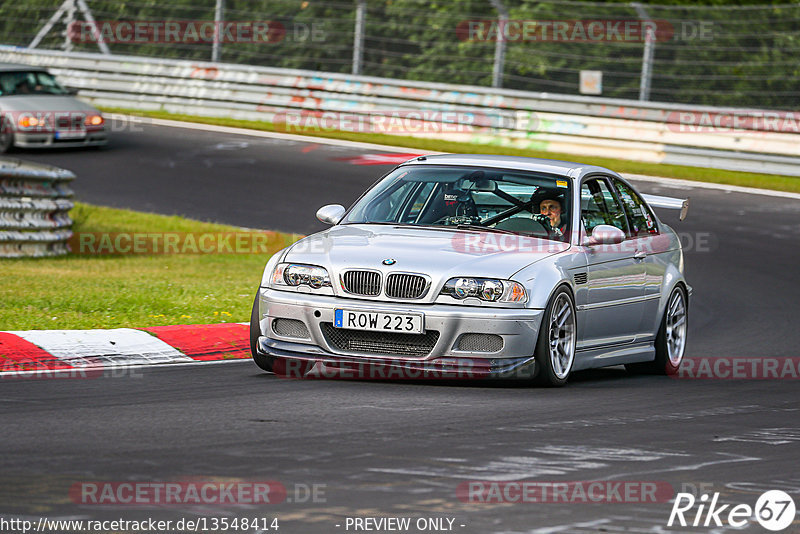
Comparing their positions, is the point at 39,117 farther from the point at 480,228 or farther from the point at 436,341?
the point at 436,341

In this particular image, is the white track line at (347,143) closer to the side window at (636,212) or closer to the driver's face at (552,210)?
the side window at (636,212)

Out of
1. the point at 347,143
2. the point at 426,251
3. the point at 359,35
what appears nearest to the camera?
the point at 426,251

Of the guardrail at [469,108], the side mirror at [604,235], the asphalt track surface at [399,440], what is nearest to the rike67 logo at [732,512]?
the asphalt track surface at [399,440]

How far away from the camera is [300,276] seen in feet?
28.3

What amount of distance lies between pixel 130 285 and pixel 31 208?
2840 mm

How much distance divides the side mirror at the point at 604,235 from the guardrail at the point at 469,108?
12.7 m

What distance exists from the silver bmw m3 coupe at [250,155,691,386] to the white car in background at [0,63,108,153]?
44.3ft

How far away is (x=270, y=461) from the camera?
6.17 m

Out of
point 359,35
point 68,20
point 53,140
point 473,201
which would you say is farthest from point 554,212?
point 68,20

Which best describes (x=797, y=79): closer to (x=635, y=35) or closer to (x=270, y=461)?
(x=635, y=35)

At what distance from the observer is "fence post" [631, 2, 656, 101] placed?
2277cm

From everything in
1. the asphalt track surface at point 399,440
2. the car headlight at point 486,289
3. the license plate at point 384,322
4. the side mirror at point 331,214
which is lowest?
the asphalt track surface at point 399,440

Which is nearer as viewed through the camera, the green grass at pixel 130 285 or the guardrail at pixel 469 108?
the green grass at pixel 130 285

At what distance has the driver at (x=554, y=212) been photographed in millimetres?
9352
